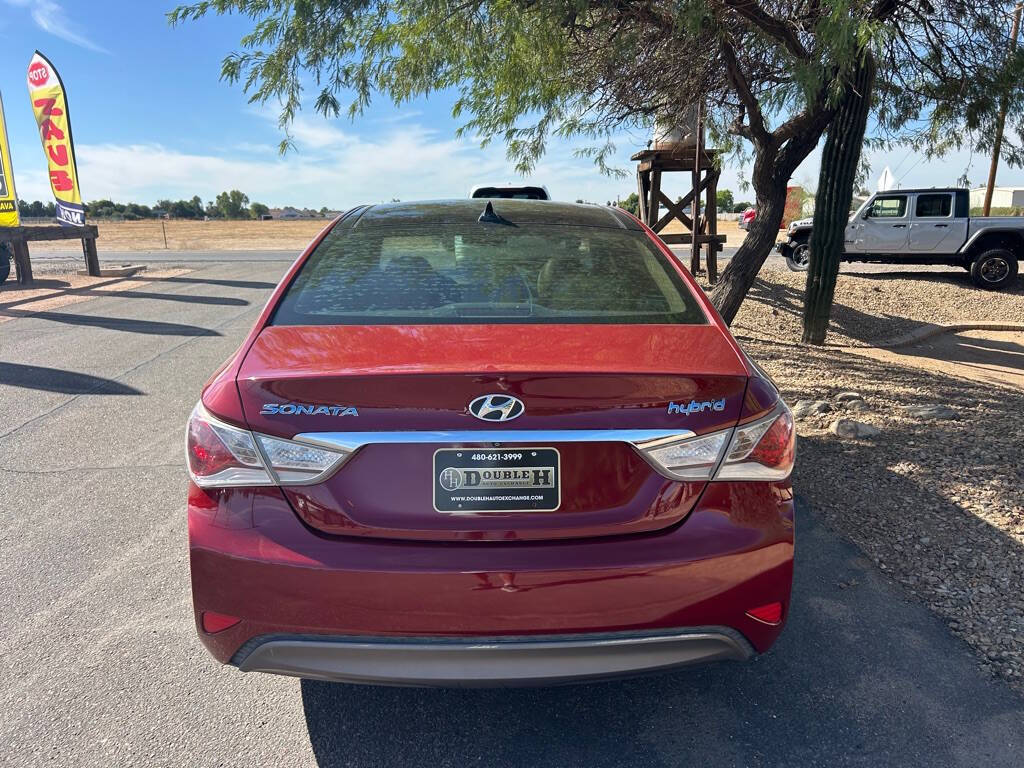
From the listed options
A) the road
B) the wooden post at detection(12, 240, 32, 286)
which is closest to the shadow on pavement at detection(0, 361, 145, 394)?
the road

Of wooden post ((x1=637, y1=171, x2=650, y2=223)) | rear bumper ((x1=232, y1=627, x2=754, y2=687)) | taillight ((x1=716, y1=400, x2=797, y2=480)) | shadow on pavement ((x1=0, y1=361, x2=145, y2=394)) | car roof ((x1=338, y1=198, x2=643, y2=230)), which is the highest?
wooden post ((x1=637, y1=171, x2=650, y2=223))

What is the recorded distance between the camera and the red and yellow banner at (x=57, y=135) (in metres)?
15.8

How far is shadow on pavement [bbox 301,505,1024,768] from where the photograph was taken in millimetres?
2229

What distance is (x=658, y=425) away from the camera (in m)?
1.96

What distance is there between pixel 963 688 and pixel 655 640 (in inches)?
52.6

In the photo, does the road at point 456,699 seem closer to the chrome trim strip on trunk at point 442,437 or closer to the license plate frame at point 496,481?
the license plate frame at point 496,481

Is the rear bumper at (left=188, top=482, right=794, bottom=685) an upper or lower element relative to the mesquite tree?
lower

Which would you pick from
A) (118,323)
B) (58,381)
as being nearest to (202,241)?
(118,323)

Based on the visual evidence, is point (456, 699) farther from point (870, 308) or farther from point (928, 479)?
point (870, 308)

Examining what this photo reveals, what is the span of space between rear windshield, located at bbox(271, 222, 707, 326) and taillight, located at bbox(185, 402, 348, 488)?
0.52 m

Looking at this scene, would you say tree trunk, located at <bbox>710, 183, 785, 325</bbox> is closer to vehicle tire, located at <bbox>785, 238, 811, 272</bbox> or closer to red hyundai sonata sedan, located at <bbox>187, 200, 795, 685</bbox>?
red hyundai sonata sedan, located at <bbox>187, 200, 795, 685</bbox>

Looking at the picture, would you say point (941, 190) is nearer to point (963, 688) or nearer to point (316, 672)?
point (963, 688)

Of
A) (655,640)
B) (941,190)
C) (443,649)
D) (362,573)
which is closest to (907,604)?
(655,640)

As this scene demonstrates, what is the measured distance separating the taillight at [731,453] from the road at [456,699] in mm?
929
